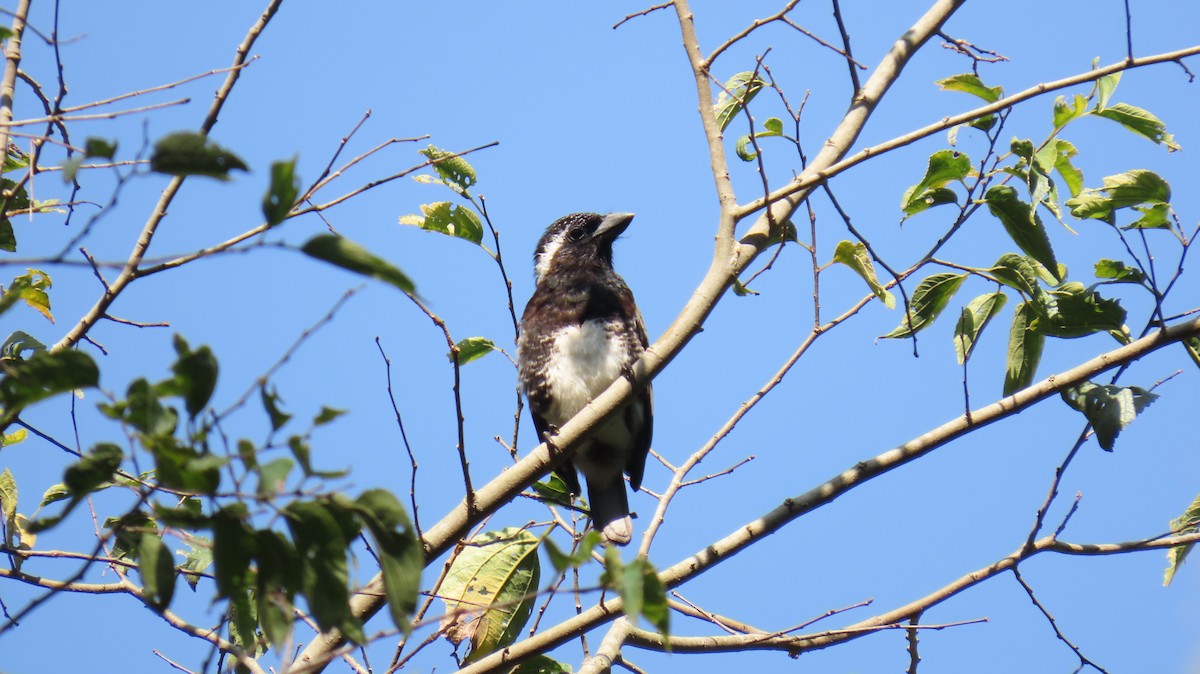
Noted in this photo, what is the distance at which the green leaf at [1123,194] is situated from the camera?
2570 mm

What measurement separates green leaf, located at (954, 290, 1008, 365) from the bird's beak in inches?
92.8

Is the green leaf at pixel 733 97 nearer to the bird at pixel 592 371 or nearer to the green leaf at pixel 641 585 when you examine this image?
the bird at pixel 592 371

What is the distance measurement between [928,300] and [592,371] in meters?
1.78

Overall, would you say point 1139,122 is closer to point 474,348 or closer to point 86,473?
point 474,348

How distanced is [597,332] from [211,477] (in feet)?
10.1

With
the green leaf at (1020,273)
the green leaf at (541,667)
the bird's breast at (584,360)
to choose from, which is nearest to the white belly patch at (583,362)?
the bird's breast at (584,360)

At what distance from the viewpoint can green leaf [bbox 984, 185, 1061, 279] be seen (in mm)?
2617

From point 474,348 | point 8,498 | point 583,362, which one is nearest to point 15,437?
point 8,498

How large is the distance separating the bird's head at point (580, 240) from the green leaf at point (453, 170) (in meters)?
1.79

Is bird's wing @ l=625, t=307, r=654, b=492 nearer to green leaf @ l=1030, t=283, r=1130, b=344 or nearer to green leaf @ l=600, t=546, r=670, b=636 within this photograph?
green leaf @ l=1030, t=283, r=1130, b=344

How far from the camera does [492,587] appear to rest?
9.75ft

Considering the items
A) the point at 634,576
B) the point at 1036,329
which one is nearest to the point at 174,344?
the point at 634,576

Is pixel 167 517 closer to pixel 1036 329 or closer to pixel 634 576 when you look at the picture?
pixel 634 576

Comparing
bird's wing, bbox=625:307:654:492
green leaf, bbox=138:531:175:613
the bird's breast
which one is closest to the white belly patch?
the bird's breast
